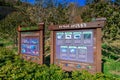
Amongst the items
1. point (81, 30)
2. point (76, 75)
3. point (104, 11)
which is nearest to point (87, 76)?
point (76, 75)

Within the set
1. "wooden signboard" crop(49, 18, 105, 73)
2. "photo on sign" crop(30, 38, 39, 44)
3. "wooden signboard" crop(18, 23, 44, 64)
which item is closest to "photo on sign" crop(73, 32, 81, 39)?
"wooden signboard" crop(49, 18, 105, 73)

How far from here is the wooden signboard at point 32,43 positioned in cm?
738

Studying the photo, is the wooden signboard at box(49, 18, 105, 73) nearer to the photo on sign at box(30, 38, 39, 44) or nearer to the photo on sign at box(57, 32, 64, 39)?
the photo on sign at box(57, 32, 64, 39)

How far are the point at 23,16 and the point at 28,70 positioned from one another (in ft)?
47.4

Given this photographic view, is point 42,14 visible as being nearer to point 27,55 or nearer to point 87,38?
point 27,55

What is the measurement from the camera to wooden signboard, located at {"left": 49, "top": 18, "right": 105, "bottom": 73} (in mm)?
5625

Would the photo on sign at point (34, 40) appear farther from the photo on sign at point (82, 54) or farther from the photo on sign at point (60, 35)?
the photo on sign at point (82, 54)

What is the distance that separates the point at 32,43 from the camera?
7.79 metres

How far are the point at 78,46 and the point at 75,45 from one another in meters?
0.12

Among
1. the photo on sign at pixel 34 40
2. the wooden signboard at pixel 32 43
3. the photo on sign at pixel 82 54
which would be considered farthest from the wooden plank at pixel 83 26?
the photo on sign at pixel 34 40

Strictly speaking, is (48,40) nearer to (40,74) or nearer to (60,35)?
(60,35)

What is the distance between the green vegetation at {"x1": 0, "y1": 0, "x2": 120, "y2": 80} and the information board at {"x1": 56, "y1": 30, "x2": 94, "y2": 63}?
764 mm

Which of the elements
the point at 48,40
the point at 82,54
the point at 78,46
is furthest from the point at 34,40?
the point at 48,40

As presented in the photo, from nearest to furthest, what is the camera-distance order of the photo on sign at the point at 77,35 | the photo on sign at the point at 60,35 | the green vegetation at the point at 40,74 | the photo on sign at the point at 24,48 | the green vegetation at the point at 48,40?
the green vegetation at the point at 40,74
the green vegetation at the point at 48,40
the photo on sign at the point at 77,35
the photo on sign at the point at 60,35
the photo on sign at the point at 24,48
